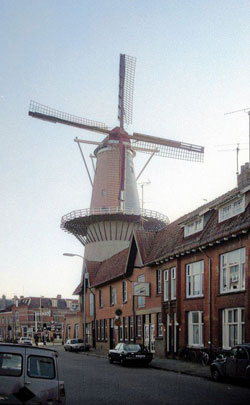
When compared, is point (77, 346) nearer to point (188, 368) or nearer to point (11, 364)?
point (188, 368)

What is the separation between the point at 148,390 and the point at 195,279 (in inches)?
585

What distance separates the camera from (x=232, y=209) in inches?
1126

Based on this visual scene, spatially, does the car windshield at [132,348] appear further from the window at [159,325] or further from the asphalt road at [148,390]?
the window at [159,325]

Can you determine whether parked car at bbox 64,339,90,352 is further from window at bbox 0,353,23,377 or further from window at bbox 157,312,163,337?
window at bbox 0,353,23,377

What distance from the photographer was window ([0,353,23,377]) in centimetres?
947

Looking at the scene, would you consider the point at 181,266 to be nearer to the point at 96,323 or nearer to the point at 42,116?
the point at 96,323

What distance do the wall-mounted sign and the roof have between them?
5.51 feet

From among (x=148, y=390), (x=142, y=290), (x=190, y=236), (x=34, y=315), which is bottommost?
(x=34, y=315)

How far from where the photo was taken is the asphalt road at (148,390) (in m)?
15.1

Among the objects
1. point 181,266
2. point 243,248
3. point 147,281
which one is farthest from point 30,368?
point 147,281

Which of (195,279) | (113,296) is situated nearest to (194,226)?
(195,279)

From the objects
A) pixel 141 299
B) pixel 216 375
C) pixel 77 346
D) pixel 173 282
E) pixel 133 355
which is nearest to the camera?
pixel 216 375

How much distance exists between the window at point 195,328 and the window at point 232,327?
2.81m

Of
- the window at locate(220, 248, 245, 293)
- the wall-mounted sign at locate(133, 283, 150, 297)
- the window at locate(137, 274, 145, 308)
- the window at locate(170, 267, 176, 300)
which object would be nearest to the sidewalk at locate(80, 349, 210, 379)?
the window at locate(220, 248, 245, 293)
